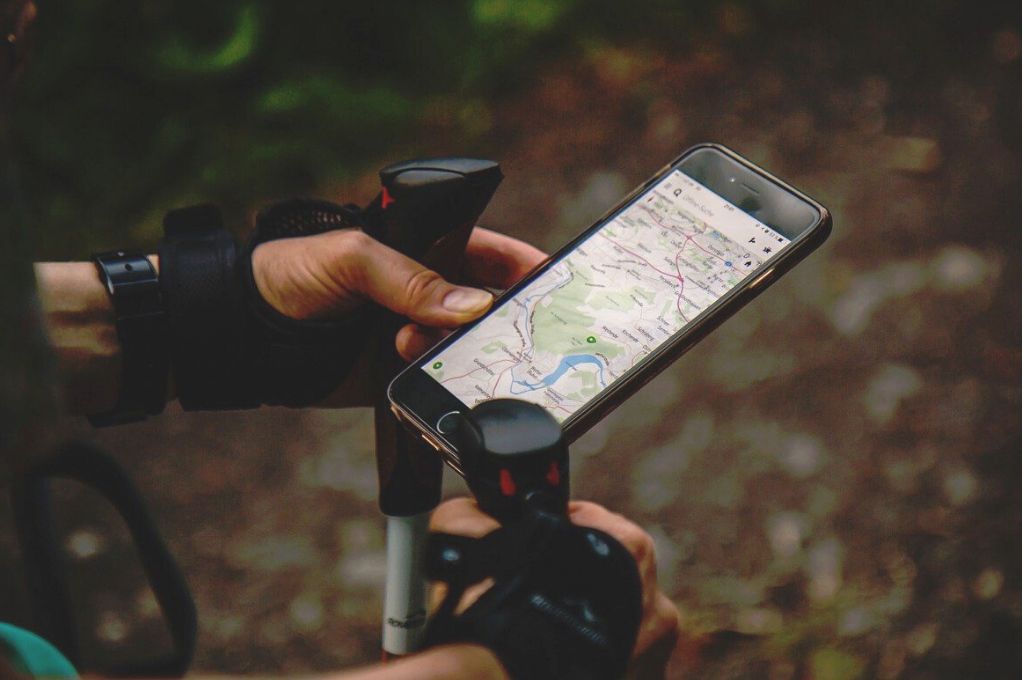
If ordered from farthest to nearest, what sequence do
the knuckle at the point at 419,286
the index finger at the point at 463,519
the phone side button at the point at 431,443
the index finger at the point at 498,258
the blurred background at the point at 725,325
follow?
the blurred background at the point at 725,325, the index finger at the point at 498,258, the knuckle at the point at 419,286, the phone side button at the point at 431,443, the index finger at the point at 463,519

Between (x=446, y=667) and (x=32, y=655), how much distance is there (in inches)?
16.9

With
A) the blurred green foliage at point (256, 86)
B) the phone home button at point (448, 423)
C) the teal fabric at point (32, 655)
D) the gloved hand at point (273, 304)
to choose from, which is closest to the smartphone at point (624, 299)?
the phone home button at point (448, 423)

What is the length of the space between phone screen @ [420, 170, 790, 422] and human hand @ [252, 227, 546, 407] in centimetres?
5

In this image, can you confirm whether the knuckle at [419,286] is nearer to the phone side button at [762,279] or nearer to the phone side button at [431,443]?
the phone side button at [431,443]

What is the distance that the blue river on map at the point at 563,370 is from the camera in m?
1.30

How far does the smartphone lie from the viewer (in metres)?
1.29

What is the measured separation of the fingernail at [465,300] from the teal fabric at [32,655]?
1.98 feet

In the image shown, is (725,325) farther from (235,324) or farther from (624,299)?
(235,324)

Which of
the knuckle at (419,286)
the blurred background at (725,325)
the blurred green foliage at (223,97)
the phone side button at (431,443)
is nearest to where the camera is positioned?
the phone side button at (431,443)

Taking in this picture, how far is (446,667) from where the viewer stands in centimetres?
89

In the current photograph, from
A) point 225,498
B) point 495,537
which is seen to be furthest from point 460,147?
point 495,537

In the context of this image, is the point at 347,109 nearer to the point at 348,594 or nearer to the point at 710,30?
the point at 710,30

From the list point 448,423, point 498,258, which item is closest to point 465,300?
point 448,423

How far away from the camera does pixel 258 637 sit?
2.18m
